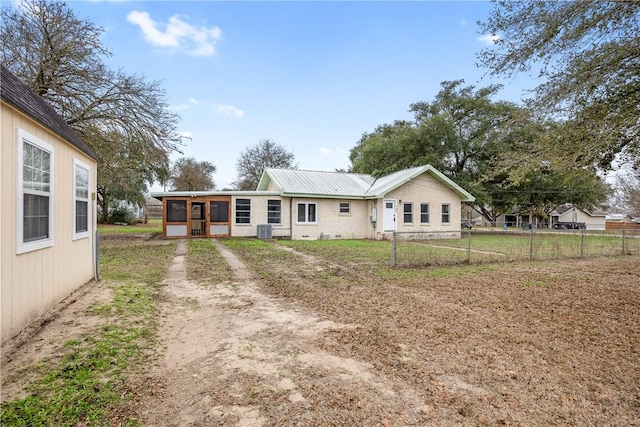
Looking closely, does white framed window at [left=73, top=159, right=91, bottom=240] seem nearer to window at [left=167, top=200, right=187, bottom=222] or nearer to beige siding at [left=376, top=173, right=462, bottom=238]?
window at [left=167, top=200, right=187, bottom=222]

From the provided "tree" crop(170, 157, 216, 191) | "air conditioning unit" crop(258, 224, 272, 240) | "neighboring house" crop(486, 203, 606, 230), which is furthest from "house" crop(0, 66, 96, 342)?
"neighboring house" crop(486, 203, 606, 230)

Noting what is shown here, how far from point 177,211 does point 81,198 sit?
11883 mm

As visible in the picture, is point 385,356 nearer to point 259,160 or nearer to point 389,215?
point 389,215

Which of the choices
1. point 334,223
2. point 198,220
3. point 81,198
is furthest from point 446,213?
point 81,198

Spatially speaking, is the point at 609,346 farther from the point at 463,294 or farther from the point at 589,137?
the point at 589,137

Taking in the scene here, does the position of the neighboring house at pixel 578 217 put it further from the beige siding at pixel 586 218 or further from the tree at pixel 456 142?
the tree at pixel 456 142

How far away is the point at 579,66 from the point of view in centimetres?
535

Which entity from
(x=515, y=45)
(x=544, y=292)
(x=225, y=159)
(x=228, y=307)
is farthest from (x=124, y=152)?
(x=225, y=159)

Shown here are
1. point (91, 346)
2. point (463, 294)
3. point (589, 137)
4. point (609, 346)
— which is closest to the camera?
point (91, 346)

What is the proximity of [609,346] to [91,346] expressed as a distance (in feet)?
19.8

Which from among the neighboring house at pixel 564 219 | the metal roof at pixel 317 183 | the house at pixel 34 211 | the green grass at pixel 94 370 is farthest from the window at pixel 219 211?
the neighboring house at pixel 564 219

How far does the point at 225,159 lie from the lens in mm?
42812

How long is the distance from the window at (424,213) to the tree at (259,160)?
23821mm

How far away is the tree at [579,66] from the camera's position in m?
5.01
